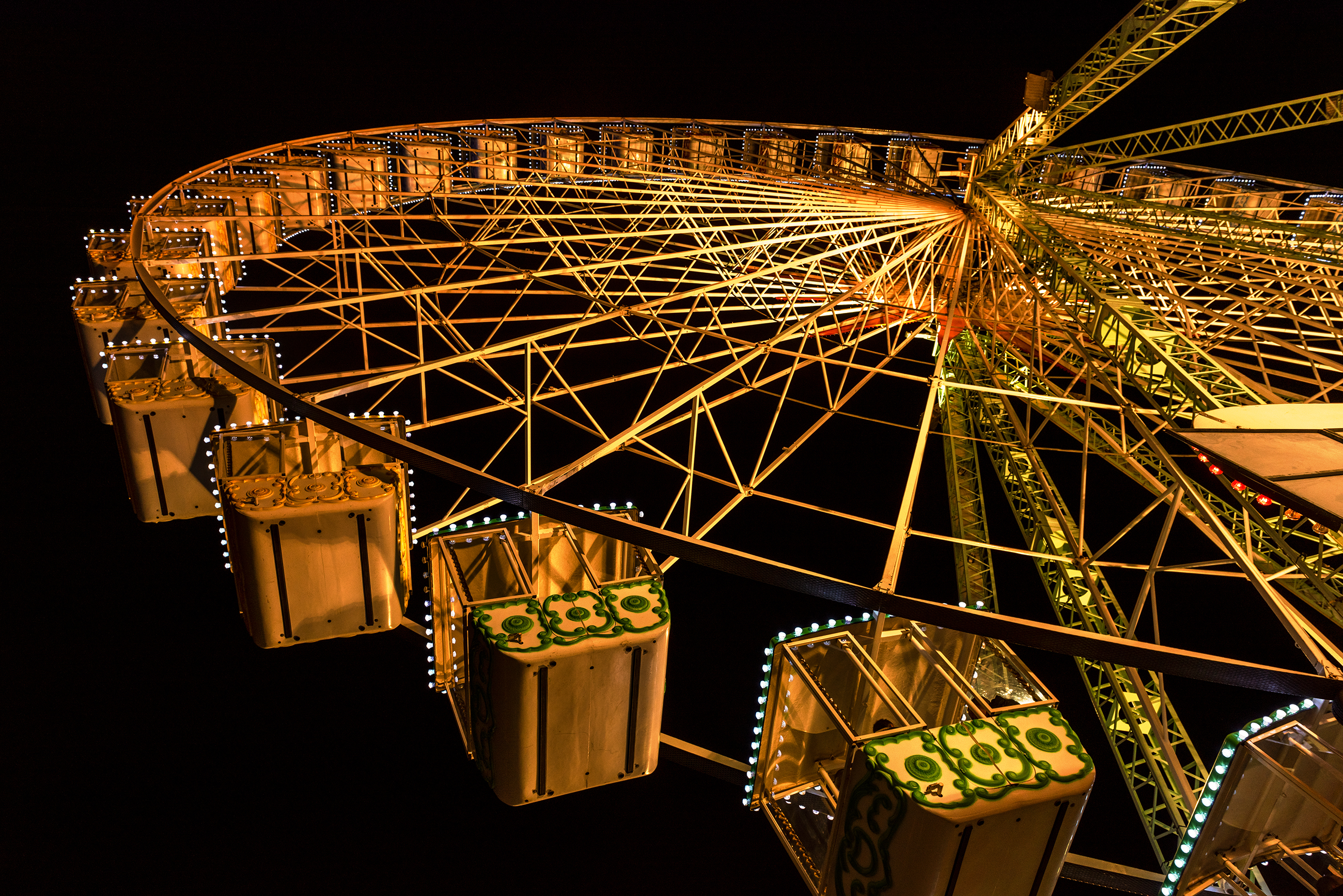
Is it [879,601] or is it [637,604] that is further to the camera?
[637,604]

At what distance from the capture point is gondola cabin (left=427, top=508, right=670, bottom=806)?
981cm

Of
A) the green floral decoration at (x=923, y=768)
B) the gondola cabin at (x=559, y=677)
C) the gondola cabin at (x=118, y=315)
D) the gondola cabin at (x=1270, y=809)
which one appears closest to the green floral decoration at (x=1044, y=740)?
the green floral decoration at (x=923, y=768)

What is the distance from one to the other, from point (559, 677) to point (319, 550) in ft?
14.6

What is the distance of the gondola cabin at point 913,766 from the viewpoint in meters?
8.33

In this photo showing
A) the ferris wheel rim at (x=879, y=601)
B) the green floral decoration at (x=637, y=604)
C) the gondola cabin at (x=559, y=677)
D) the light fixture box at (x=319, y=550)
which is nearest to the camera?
the ferris wheel rim at (x=879, y=601)

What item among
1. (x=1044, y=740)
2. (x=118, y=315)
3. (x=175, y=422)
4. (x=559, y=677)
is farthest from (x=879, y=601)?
(x=118, y=315)

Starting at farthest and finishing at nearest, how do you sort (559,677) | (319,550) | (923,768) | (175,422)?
1. (175,422)
2. (319,550)
3. (559,677)
4. (923,768)

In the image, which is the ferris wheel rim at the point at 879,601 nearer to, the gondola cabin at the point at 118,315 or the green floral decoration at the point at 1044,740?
the green floral decoration at the point at 1044,740

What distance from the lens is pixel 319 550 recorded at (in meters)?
12.0

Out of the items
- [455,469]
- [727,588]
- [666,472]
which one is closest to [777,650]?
[455,469]

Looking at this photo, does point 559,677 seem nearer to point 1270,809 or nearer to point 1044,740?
point 1044,740

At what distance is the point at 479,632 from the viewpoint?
9938 mm

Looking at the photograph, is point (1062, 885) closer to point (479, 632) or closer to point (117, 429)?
point (479, 632)

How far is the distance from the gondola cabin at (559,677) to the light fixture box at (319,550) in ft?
3.52
